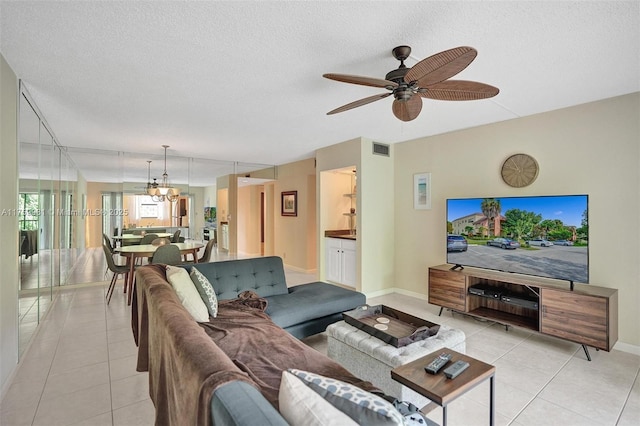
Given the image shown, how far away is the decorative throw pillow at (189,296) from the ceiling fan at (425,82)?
6.09ft

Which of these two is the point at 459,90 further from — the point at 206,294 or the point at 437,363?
the point at 206,294

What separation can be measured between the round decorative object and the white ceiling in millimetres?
528

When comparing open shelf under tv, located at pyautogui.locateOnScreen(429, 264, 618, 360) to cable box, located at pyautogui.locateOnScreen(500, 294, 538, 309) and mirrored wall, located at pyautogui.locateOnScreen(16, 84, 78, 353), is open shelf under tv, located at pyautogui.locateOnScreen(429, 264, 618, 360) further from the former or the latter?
mirrored wall, located at pyautogui.locateOnScreen(16, 84, 78, 353)

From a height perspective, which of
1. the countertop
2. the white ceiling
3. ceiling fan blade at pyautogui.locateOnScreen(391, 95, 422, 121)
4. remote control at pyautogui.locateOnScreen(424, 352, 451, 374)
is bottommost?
remote control at pyautogui.locateOnScreen(424, 352, 451, 374)

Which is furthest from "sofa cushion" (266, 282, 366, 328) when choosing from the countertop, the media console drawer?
the countertop

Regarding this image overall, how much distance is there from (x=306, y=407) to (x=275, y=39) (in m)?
2.05

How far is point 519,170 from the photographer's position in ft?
11.9

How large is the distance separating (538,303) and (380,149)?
2.90 metres

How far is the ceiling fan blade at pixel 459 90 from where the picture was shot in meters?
2.01

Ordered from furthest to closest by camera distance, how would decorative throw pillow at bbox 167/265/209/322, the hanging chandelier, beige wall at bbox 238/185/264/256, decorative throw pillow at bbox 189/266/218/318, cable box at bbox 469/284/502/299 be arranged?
beige wall at bbox 238/185/264/256 → the hanging chandelier → cable box at bbox 469/284/502/299 → decorative throw pillow at bbox 189/266/218/318 → decorative throw pillow at bbox 167/265/209/322

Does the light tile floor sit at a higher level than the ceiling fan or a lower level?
lower

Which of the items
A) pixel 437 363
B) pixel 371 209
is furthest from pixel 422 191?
pixel 437 363

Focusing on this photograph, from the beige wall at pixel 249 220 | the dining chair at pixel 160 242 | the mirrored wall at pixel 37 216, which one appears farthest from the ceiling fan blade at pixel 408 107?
the beige wall at pixel 249 220

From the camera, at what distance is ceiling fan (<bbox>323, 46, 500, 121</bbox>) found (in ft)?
5.58
